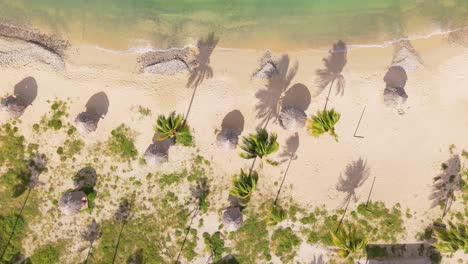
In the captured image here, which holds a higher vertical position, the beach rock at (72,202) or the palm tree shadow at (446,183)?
the palm tree shadow at (446,183)

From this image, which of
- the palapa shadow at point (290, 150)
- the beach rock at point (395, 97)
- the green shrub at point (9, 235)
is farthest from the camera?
the palapa shadow at point (290, 150)

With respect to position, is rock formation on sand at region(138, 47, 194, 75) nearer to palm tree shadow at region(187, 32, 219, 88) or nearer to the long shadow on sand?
palm tree shadow at region(187, 32, 219, 88)

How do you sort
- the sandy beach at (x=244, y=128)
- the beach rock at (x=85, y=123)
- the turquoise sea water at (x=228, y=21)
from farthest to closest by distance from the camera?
the turquoise sea water at (x=228, y=21) < the sandy beach at (x=244, y=128) < the beach rock at (x=85, y=123)

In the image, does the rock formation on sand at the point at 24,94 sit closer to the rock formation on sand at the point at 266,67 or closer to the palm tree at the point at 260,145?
the palm tree at the point at 260,145

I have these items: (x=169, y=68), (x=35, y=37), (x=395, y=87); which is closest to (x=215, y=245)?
(x=169, y=68)

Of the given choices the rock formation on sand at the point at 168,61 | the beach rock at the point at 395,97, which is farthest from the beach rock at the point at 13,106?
the beach rock at the point at 395,97

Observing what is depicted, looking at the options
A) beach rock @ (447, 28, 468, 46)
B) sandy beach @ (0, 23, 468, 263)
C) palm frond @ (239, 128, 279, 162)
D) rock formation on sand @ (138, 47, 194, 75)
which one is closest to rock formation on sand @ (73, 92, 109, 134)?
sandy beach @ (0, 23, 468, 263)
